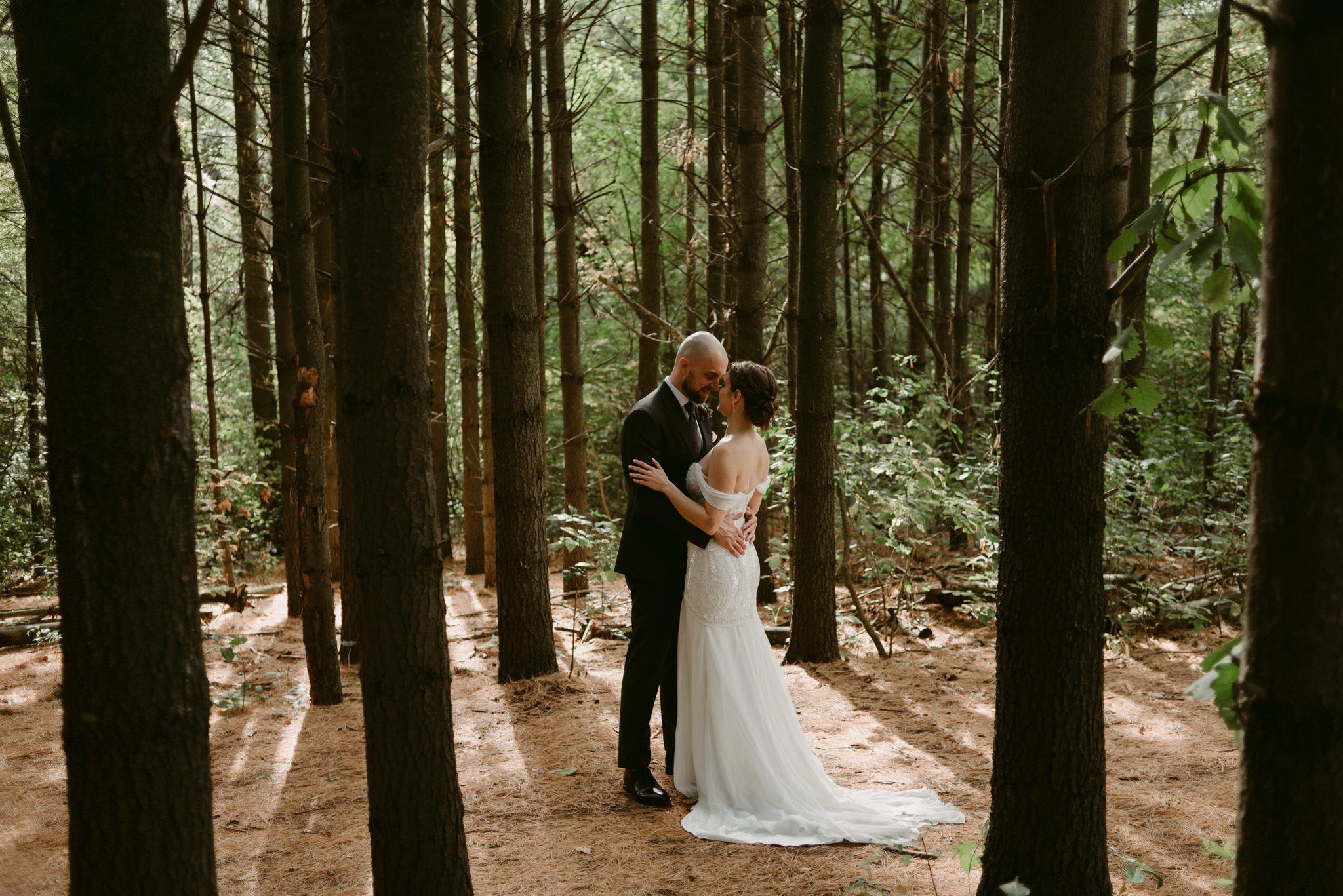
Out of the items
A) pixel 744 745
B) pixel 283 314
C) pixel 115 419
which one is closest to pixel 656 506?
pixel 744 745

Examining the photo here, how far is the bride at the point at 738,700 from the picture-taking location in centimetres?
415

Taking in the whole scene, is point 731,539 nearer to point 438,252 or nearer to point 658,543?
point 658,543

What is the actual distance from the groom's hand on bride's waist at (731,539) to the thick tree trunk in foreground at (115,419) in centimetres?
286

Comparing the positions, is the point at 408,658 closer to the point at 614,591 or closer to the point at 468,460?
the point at 614,591

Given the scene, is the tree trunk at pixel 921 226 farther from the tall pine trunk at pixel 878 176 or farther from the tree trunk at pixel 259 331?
the tree trunk at pixel 259 331

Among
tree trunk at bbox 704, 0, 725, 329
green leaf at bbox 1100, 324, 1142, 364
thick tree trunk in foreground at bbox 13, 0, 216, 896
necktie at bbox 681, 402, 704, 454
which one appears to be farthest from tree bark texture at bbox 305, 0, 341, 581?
green leaf at bbox 1100, 324, 1142, 364

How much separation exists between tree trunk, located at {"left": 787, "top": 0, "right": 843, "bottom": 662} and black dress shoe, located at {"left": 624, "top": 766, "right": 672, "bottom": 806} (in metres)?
2.65

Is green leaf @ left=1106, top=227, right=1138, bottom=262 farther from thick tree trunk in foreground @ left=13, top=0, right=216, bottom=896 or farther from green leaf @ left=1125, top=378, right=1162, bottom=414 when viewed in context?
thick tree trunk in foreground @ left=13, top=0, right=216, bottom=896

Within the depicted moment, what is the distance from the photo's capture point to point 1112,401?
184 centimetres

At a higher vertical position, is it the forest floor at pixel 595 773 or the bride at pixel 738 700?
the bride at pixel 738 700

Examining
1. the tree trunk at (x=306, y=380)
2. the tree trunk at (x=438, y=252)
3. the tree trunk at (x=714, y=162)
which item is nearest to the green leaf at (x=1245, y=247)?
the tree trunk at (x=306, y=380)

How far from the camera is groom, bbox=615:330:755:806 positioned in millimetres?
4574

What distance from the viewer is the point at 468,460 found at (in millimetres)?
11844

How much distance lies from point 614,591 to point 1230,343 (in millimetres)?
11783
